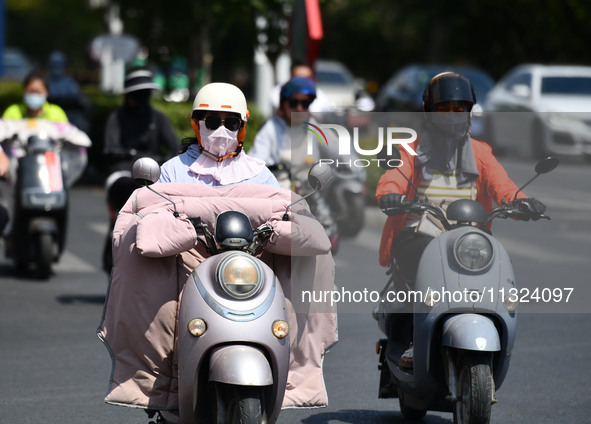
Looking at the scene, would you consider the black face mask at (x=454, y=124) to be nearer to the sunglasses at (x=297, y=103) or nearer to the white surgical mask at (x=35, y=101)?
the sunglasses at (x=297, y=103)

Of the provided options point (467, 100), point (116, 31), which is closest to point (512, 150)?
point (467, 100)

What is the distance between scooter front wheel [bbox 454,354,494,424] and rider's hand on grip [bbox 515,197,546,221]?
0.73 metres

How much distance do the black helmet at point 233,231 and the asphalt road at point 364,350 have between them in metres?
0.99

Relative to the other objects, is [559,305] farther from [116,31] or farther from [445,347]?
[116,31]

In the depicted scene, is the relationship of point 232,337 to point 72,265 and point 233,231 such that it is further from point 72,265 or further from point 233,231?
point 72,265

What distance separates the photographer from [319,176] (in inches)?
198

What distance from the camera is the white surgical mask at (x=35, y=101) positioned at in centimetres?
1151

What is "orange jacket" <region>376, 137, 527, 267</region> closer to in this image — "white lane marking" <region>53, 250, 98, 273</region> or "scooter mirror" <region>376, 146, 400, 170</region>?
"scooter mirror" <region>376, 146, 400, 170</region>

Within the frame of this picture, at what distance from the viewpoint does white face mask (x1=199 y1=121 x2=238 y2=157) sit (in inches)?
217

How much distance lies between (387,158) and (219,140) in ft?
2.48

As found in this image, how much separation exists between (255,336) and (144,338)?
54 centimetres

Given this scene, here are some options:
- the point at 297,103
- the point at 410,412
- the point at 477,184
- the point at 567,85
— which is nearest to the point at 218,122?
the point at 477,184

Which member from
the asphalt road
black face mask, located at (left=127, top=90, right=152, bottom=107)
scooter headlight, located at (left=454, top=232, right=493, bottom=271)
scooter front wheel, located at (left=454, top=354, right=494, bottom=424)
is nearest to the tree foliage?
black face mask, located at (left=127, top=90, right=152, bottom=107)

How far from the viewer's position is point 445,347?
5.32 metres
